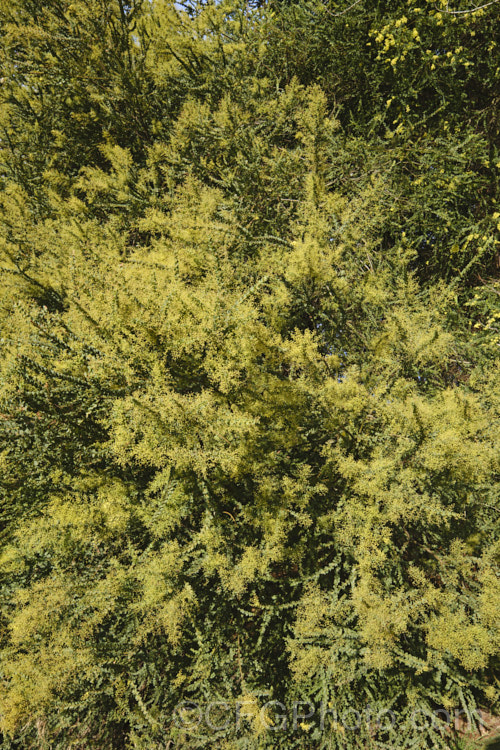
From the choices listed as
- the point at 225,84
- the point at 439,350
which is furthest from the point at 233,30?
the point at 439,350

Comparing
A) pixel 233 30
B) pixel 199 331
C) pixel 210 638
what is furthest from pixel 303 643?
pixel 233 30

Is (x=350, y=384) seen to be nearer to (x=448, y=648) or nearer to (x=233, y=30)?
(x=448, y=648)

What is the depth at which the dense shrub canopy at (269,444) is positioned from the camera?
2002 millimetres

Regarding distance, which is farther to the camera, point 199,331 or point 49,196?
point 49,196

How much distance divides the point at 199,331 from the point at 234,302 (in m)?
0.30

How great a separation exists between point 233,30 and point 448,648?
20.6 ft

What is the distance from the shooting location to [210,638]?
2406 millimetres

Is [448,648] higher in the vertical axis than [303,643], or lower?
higher

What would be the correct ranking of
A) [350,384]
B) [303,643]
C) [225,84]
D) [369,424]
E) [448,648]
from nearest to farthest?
1. [448,648]
2. [350,384]
3. [303,643]
4. [369,424]
5. [225,84]

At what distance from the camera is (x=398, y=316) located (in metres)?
2.51

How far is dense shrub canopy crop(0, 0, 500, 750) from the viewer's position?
2.00 m

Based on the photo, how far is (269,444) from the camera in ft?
7.51

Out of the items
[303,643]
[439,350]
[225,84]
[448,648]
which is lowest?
[303,643]

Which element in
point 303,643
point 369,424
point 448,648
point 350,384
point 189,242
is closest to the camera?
point 448,648
